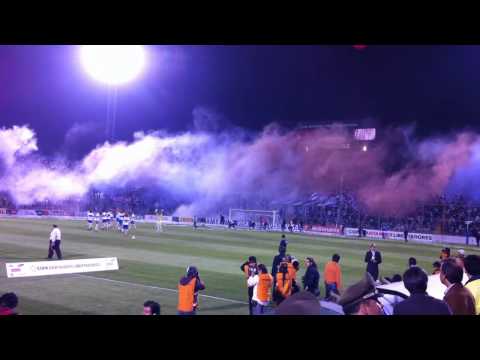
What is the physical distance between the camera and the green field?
1250 cm

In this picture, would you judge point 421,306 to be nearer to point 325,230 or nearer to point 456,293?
point 456,293

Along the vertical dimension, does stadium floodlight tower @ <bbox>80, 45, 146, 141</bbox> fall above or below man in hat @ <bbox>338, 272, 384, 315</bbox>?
above

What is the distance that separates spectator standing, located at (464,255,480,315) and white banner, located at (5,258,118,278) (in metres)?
13.2

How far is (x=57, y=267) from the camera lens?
16.5 metres

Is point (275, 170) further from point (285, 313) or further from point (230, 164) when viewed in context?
point (285, 313)

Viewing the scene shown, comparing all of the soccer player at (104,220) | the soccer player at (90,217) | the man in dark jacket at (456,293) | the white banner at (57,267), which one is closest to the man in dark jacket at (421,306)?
the man in dark jacket at (456,293)

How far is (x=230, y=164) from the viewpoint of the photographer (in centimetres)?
4062

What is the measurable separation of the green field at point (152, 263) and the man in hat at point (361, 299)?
828 cm

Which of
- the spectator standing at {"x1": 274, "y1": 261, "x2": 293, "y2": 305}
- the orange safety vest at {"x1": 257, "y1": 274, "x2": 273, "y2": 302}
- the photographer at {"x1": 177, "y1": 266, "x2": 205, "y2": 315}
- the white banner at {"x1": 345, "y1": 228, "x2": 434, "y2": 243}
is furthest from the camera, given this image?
the white banner at {"x1": 345, "y1": 228, "x2": 434, "y2": 243}

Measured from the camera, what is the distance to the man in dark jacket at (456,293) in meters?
5.23

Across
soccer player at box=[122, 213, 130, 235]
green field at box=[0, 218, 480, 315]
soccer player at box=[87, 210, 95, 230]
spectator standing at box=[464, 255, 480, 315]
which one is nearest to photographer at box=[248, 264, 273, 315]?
green field at box=[0, 218, 480, 315]

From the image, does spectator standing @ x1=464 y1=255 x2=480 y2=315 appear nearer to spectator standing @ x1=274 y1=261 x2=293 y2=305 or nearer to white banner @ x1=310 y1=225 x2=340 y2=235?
spectator standing @ x1=274 y1=261 x2=293 y2=305
